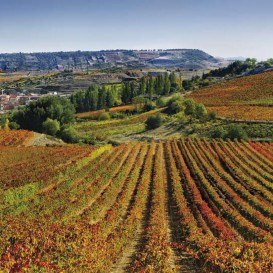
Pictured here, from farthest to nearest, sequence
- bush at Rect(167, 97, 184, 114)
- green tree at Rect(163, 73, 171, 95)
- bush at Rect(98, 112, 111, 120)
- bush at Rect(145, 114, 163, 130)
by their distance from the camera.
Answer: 1. green tree at Rect(163, 73, 171, 95)
2. bush at Rect(98, 112, 111, 120)
3. bush at Rect(167, 97, 184, 114)
4. bush at Rect(145, 114, 163, 130)

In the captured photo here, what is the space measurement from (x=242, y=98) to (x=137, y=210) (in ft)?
344

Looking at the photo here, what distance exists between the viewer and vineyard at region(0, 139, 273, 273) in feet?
66.8

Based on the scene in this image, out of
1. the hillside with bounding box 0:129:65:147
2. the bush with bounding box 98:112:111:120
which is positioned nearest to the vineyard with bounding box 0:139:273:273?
the hillside with bounding box 0:129:65:147

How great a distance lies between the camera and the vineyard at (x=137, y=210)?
2038cm

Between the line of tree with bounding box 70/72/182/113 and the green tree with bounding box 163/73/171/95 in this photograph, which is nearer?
the line of tree with bounding box 70/72/182/113

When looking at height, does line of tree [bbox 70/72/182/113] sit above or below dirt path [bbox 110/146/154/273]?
below

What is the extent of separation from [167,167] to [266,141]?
30.5 m

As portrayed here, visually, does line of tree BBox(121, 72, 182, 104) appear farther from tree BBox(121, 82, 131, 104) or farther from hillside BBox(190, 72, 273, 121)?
hillside BBox(190, 72, 273, 121)

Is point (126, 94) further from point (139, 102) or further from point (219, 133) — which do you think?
point (219, 133)

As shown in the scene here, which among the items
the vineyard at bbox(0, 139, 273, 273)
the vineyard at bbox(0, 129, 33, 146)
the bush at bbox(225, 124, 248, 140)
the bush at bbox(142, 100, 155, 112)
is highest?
the vineyard at bbox(0, 139, 273, 273)

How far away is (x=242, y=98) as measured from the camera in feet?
428

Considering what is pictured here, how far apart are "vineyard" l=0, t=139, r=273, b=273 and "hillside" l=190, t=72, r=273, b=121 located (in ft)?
130

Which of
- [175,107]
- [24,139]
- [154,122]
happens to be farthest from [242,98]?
[24,139]

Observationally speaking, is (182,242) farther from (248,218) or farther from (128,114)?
(128,114)
